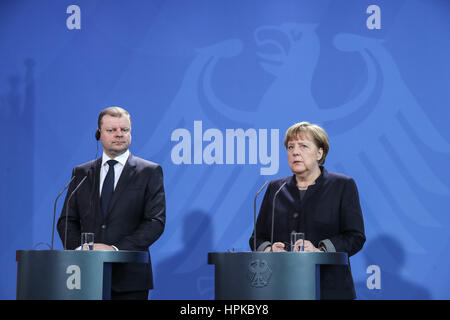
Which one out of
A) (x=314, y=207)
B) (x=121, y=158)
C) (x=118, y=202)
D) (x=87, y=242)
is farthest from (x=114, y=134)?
(x=314, y=207)

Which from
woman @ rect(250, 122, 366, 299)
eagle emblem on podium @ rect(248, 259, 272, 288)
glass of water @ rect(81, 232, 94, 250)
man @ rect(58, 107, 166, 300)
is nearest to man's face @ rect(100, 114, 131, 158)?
man @ rect(58, 107, 166, 300)

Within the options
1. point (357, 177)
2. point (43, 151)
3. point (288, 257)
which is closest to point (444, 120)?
point (357, 177)

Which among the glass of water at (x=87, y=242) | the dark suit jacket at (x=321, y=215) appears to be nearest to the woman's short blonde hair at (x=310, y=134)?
the dark suit jacket at (x=321, y=215)

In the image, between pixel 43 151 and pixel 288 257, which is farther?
pixel 43 151

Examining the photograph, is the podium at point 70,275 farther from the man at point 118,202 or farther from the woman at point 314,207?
the woman at point 314,207

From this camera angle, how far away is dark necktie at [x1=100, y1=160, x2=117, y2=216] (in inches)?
151

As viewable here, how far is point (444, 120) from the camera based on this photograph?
199 inches

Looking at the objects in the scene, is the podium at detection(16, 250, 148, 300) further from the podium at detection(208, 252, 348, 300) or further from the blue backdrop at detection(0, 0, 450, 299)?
the blue backdrop at detection(0, 0, 450, 299)

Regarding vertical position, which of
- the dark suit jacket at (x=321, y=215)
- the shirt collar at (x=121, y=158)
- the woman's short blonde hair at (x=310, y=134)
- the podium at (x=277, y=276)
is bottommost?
the podium at (x=277, y=276)

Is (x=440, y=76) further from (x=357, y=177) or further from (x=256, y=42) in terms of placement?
(x=256, y=42)

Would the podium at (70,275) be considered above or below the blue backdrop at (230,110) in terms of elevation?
below

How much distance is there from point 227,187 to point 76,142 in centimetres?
123

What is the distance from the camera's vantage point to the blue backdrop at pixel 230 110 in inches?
197
